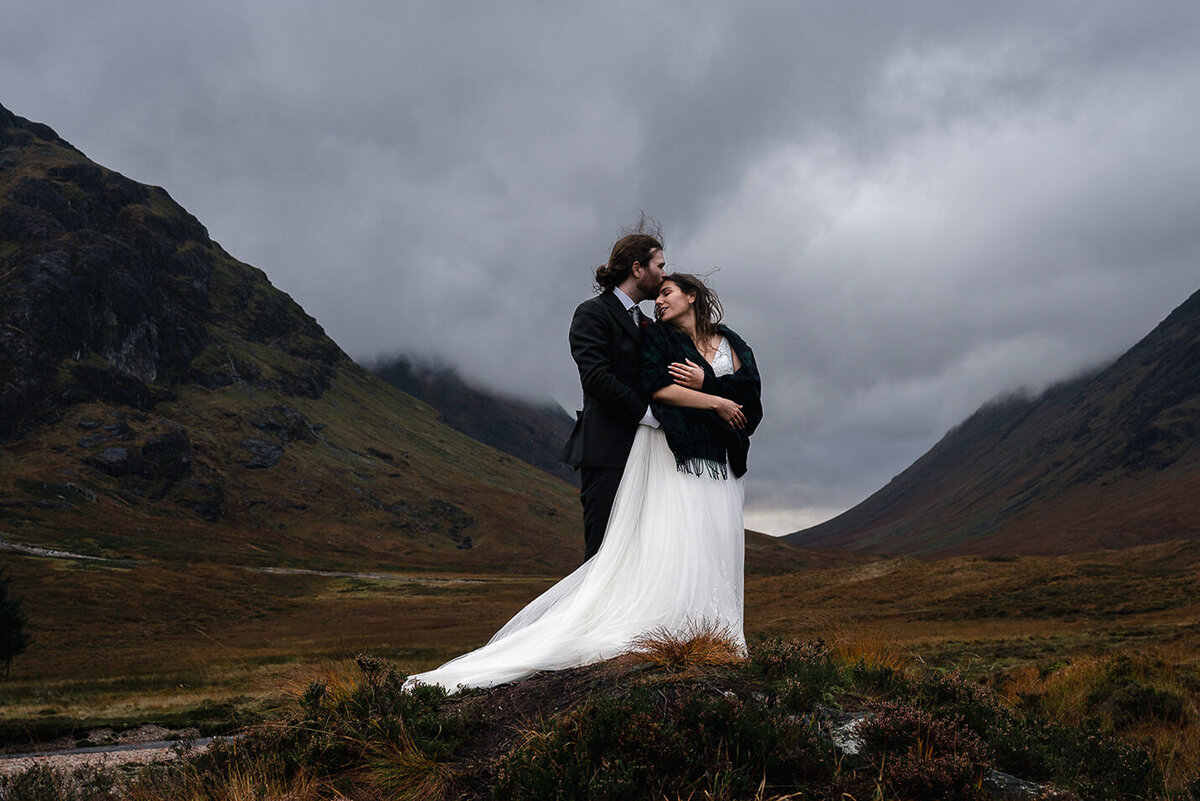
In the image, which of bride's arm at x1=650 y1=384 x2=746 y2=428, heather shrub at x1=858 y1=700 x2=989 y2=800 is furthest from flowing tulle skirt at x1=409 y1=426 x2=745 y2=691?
heather shrub at x1=858 y1=700 x2=989 y2=800


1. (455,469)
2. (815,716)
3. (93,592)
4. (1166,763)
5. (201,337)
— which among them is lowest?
(93,592)

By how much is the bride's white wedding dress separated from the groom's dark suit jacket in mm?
189

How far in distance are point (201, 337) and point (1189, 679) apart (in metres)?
202

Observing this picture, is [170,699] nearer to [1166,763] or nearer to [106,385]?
[1166,763]

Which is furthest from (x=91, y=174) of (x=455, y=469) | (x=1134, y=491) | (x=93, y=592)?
(x=1134, y=491)

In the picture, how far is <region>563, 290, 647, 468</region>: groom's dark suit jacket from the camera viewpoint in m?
6.27

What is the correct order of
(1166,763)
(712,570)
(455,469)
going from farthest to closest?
(455,469) → (712,570) → (1166,763)

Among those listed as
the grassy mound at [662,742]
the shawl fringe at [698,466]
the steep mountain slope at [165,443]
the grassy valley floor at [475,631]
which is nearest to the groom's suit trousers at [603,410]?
the shawl fringe at [698,466]

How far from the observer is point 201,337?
185750mm

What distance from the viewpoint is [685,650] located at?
213 inches

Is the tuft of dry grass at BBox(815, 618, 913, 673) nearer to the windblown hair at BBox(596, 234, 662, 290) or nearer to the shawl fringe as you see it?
the shawl fringe

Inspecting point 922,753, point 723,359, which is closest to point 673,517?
point 723,359

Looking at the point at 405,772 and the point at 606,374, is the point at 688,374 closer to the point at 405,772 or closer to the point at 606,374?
the point at 606,374

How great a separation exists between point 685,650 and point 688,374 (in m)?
2.01
